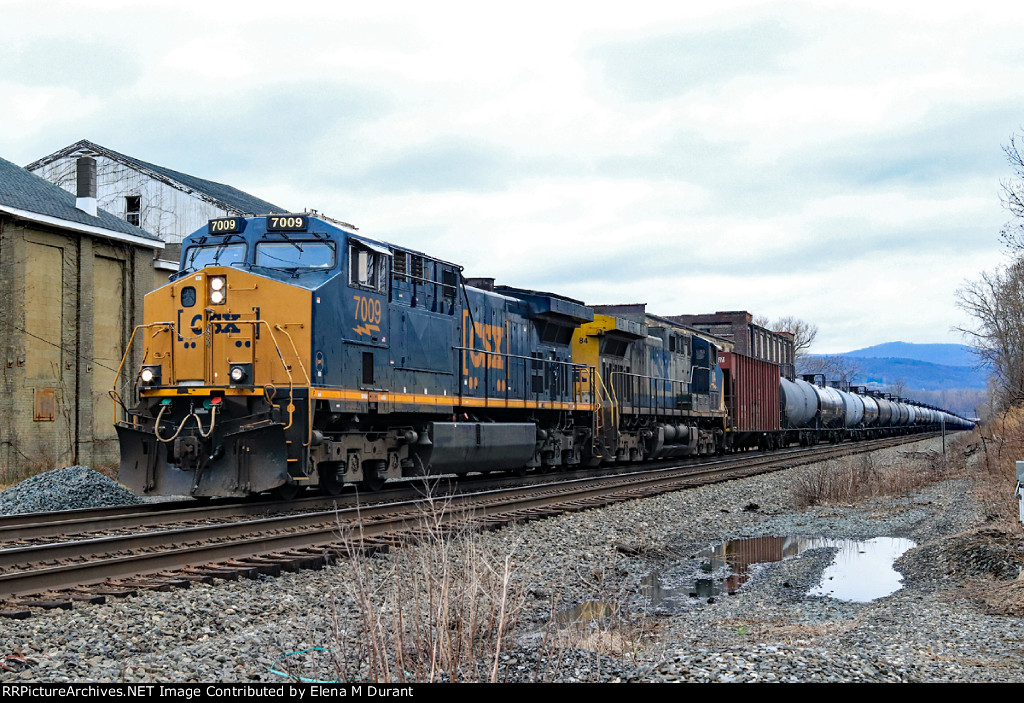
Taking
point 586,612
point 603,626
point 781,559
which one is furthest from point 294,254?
point 603,626

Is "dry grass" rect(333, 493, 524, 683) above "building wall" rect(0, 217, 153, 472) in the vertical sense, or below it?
below

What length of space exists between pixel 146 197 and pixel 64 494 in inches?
854

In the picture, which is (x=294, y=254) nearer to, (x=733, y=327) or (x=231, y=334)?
(x=231, y=334)

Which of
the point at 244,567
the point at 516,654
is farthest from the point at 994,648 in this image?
the point at 244,567

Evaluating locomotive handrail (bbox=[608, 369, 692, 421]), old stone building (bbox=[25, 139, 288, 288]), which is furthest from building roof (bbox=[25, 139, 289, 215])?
locomotive handrail (bbox=[608, 369, 692, 421])

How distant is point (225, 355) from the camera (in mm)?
12086

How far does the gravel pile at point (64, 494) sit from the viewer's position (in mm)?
13273

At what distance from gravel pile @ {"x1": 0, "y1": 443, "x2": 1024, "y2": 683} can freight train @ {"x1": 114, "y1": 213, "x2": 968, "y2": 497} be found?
3.13 meters

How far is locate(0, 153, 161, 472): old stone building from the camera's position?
63.2 feet

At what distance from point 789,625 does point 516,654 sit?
8.10 feet

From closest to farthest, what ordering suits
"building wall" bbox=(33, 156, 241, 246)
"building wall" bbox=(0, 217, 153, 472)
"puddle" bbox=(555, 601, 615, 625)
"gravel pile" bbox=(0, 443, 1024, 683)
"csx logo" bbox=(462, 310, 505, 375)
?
"gravel pile" bbox=(0, 443, 1024, 683), "puddle" bbox=(555, 601, 615, 625), "csx logo" bbox=(462, 310, 505, 375), "building wall" bbox=(0, 217, 153, 472), "building wall" bbox=(33, 156, 241, 246)

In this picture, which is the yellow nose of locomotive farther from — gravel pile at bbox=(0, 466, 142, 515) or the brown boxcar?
the brown boxcar

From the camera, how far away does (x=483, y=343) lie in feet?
54.5
